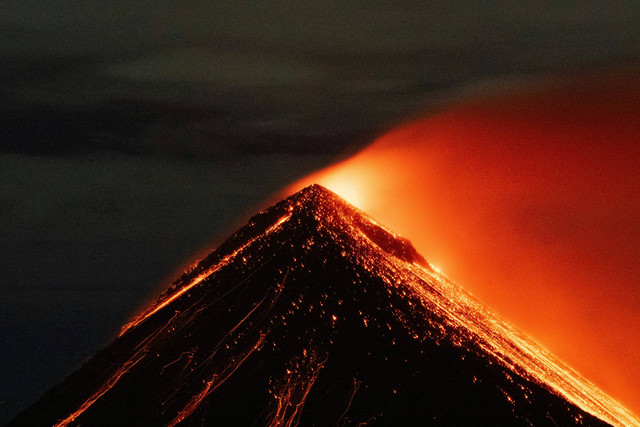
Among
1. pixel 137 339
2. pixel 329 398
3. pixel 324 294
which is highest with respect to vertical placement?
pixel 324 294

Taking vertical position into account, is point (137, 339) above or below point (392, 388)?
below

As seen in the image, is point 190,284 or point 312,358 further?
point 190,284

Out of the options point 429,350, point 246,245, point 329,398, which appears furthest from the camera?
point 246,245

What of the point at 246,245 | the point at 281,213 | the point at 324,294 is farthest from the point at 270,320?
the point at 281,213

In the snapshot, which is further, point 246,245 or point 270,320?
point 246,245

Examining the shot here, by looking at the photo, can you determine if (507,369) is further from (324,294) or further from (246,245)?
(246,245)

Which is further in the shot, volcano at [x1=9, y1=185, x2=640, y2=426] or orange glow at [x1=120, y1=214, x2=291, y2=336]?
orange glow at [x1=120, y1=214, x2=291, y2=336]

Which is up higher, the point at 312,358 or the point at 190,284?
the point at 312,358

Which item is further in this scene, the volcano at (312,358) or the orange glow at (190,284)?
the orange glow at (190,284)
